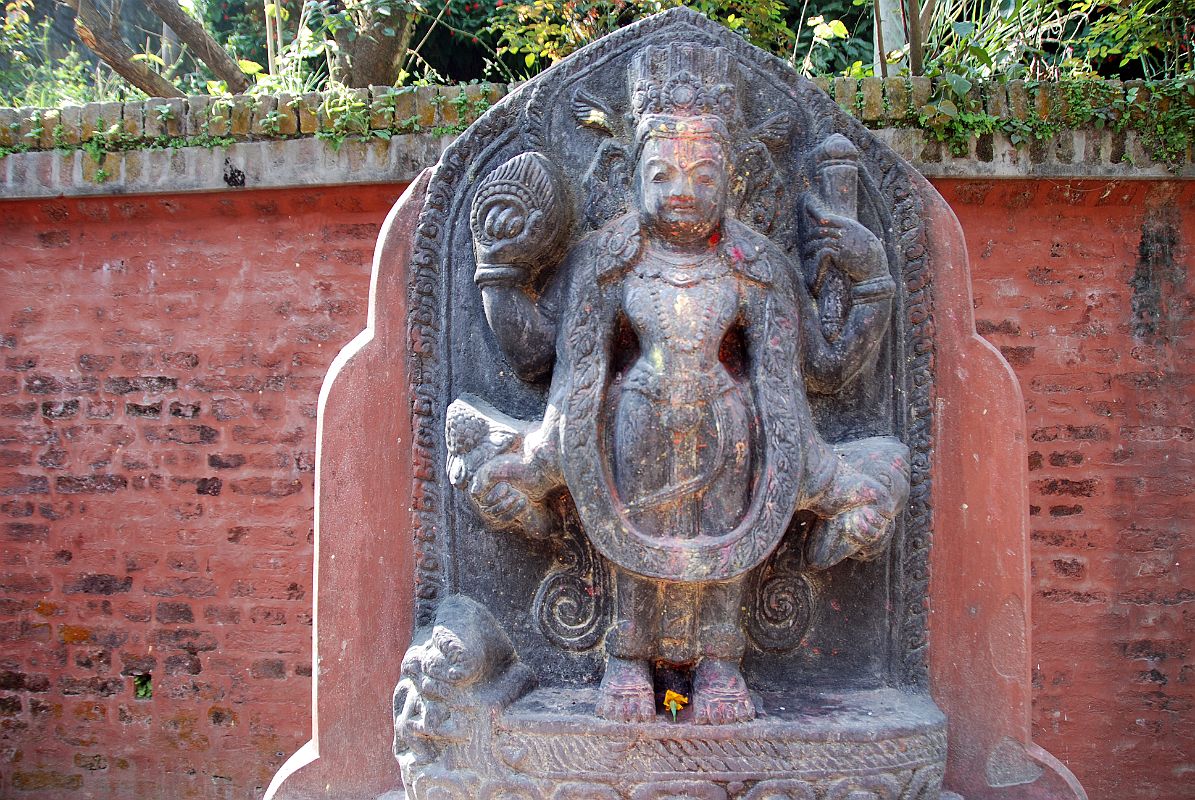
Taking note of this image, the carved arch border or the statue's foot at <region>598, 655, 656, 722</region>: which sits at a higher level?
the carved arch border

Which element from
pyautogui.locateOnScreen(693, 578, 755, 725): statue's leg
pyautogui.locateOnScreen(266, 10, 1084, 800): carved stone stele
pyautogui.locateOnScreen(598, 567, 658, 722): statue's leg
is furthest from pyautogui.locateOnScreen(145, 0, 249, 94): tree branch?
pyautogui.locateOnScreen(693, 578, 755, 725): statue's leg

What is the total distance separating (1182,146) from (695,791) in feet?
12.2

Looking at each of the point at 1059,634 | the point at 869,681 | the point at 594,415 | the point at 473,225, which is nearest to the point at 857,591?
the point at 869,681

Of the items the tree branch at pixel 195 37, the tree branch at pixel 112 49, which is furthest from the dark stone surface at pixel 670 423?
the tree branch at pixel 112 49

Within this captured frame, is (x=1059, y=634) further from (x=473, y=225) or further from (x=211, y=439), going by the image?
(x=211, y=439)

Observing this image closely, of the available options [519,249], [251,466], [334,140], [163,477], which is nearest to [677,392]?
[519,249]

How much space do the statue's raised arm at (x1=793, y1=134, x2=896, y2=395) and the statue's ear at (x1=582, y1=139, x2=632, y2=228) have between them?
1.53 ft

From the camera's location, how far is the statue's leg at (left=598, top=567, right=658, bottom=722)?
2.14 m

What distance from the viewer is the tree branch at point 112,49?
5.81 m

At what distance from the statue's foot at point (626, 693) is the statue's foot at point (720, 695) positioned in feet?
0.35

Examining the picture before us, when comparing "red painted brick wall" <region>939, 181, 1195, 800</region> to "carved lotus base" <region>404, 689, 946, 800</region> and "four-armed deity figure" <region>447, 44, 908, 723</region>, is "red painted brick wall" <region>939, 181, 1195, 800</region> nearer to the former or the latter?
"four-armed deity figure" <region>447, 44, 908, 723</region>

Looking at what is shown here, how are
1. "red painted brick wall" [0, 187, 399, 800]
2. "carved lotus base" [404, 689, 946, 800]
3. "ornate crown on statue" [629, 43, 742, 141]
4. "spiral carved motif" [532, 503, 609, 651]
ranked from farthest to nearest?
"red painted brick wall" [0, 187, 399, 800] → "spiral carved motif" [532, 503, 609, 651] → "ornate crown on statue" [629, 43, 742, 141] → "carved lotus base" [404, 689, 946, 800]

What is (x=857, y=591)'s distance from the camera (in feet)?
7.91

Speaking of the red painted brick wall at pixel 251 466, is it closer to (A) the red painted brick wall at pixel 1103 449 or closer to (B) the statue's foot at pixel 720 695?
(A) the red painted brick wall at pixel 1103 449
